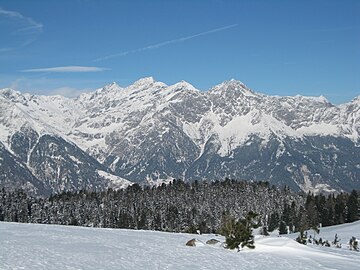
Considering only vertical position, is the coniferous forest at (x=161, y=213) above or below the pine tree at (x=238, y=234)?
above

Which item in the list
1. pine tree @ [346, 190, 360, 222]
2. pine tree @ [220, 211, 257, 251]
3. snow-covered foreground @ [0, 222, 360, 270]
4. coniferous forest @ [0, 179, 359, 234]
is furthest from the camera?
coniferous forest @ [0, 179, 359, 234]

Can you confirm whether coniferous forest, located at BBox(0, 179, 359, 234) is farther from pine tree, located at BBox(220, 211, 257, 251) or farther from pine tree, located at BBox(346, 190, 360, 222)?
pine tree, located at BBox(220, 211, 257, 251)

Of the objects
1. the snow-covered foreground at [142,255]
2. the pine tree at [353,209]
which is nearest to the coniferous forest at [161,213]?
the pine tree at [353,209]

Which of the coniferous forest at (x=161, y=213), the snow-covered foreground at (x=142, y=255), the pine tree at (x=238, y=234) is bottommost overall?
the snow-covered foreground at (x=142, y=255)

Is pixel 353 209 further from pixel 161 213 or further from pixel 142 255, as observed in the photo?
pixel 142 255

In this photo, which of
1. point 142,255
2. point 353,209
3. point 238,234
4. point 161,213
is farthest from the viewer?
point 161,213

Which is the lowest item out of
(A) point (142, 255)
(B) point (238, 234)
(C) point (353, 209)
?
(A) point (142, 255)

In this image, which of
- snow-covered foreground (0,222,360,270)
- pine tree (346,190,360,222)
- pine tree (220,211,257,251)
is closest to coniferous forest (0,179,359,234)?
pine tree (346,190,360,222)

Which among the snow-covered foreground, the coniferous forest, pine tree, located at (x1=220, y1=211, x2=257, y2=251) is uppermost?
the coniferous forest

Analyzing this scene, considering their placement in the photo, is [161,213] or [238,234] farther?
[161,213]

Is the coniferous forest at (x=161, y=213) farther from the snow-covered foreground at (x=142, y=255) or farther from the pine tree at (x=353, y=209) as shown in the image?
the snow-covered foreground at (x=142, y=255)

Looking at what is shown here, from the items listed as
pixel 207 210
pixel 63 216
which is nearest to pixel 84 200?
pixel 63 216

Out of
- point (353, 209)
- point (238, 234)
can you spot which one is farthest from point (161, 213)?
point (238, 234)

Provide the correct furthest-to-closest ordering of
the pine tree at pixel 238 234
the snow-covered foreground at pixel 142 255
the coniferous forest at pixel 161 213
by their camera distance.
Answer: the coniferous forest at pixel 161 213, the pine tree at pixel 238 234, the snow-covered foreground at pixel 142 255
